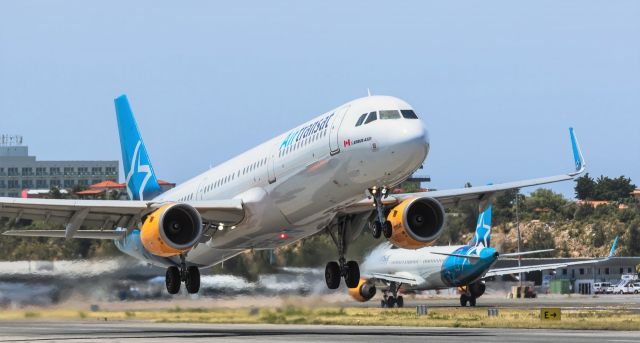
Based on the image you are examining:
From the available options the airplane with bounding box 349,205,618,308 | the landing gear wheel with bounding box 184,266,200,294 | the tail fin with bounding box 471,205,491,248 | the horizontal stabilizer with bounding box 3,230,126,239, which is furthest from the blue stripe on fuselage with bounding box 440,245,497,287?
the landing gear wheel with bounding box 184,266,200,294

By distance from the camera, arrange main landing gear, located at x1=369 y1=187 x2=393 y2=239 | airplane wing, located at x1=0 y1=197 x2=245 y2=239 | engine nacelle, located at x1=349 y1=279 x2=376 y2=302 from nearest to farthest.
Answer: main landing gear, located at x1=369 y1=187 x2=393 y2=239 → airplane wing, located at x1=0 y1=197 x2=245 y2=239 → engine nacelle, located at x1=349 y1=279 x2=376 y2=302

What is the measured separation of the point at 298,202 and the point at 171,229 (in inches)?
192

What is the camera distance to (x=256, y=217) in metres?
44.0

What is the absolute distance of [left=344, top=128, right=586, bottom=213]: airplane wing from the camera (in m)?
44.8

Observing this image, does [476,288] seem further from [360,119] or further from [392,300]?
[360,119]

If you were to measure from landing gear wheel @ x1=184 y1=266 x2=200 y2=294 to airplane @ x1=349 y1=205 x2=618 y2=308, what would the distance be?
1209 inches

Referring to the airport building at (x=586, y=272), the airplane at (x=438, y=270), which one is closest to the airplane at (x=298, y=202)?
the airplane at (x=438, y=270)

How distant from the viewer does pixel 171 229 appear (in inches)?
1720

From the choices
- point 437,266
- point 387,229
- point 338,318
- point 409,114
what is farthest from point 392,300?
point 409,114

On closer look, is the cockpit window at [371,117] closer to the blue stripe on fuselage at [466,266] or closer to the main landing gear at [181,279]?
the main landing gear at [181,279]

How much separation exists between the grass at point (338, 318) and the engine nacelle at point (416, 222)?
8.76 meters

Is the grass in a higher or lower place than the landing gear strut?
lower

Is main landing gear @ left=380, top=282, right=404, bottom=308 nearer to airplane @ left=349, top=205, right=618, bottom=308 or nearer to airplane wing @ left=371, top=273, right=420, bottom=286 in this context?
airplane @ left=349, top=205, right=618, bottom=308

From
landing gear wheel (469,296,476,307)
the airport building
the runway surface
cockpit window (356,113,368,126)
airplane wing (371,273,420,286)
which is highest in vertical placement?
cockpit window (356,113,368,126)
